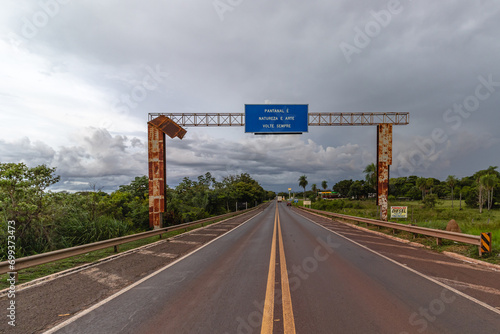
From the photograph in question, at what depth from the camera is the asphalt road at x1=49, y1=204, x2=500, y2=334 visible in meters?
3.98

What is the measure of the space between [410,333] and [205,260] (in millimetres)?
6278

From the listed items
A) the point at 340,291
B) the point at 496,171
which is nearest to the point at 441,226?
the point at 340,291

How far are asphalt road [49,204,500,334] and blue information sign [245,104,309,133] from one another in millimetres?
14286

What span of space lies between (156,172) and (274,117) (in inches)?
402

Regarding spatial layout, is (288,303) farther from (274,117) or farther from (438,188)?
(438,188)

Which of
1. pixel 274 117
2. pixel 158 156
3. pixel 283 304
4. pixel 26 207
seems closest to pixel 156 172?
pixel 158 156

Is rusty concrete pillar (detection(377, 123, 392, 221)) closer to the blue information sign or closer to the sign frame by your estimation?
the sign frame

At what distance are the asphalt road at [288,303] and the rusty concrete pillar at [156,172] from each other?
1231 centimetres

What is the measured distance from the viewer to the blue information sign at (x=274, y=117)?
20688mm

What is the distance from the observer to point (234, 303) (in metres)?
4.87

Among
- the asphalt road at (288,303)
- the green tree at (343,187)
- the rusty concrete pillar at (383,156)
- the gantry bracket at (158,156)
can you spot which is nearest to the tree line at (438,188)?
the green tree at (343,187)

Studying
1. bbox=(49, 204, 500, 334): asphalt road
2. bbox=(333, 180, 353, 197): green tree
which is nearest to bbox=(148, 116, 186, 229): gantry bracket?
bbox=(49, 204, 500, 334): asphalt road

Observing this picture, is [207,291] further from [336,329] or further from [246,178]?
[246,178]

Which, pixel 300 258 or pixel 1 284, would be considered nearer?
pixel 1 284
